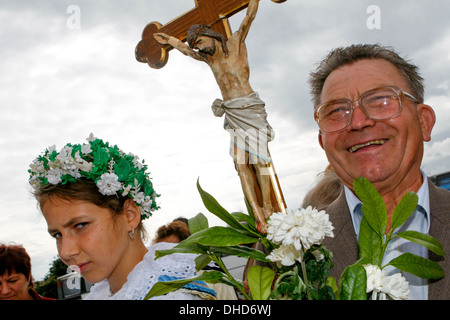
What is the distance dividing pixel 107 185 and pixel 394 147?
3.25 feet

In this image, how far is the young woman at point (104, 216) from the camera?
56.4 inches

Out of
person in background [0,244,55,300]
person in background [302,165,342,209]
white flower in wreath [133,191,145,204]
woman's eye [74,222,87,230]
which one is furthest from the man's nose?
person in background [0,244,55,300]

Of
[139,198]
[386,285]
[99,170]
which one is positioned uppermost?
[99,170]

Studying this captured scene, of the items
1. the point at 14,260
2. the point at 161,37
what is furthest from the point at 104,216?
the point at 14,260

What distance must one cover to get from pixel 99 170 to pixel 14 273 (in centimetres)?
178

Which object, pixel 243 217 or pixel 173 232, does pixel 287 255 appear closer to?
pixel 243 217

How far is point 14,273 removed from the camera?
2941 millimetres

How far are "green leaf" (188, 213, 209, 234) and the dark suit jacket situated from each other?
0.56 m

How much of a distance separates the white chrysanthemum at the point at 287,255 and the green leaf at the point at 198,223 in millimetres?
224

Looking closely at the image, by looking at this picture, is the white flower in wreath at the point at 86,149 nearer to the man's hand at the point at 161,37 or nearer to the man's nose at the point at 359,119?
the man's hand at the point at 161,37

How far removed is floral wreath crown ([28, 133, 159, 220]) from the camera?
1.59 metres

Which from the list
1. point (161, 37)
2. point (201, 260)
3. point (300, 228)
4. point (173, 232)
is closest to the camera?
point (300, 228)

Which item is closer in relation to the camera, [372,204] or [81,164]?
[372,204]
